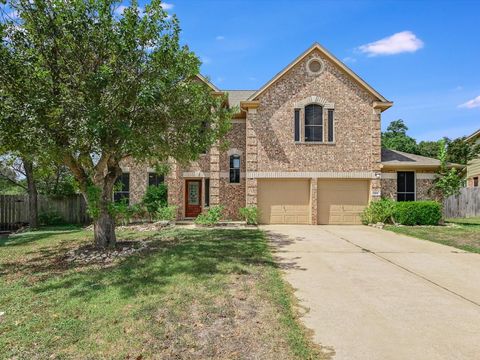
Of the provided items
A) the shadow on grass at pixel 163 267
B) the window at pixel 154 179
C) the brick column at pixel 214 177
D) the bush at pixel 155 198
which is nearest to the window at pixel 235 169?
the brick column at pixel 214 177

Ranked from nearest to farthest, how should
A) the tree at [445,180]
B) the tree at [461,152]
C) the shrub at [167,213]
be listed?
the shrub at [167,213], the tree at [445,180], the tree at [461,152]

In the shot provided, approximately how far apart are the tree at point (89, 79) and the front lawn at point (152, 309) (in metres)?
2.86

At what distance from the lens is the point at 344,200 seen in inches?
736

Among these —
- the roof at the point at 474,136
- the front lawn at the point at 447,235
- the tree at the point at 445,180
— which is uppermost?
the roof at the point at 474,136

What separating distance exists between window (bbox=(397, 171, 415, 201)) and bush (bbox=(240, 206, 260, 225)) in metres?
7.61

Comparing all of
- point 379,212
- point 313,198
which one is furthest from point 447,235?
point 313,198

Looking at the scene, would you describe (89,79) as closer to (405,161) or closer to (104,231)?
(104,231)

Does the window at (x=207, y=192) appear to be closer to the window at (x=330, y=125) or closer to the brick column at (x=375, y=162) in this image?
the window at (x=330, y=125)

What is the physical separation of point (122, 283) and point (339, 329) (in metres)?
4.23

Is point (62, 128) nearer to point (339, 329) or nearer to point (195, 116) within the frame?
point (195, 116)

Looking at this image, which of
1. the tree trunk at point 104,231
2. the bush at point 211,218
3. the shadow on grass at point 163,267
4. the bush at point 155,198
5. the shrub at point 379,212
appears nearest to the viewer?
the shadow on grass at point 163,267

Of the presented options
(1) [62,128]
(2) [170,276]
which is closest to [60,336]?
(2) [170,276]

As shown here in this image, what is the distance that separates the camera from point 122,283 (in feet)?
23.2

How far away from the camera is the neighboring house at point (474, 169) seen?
2980 cm
